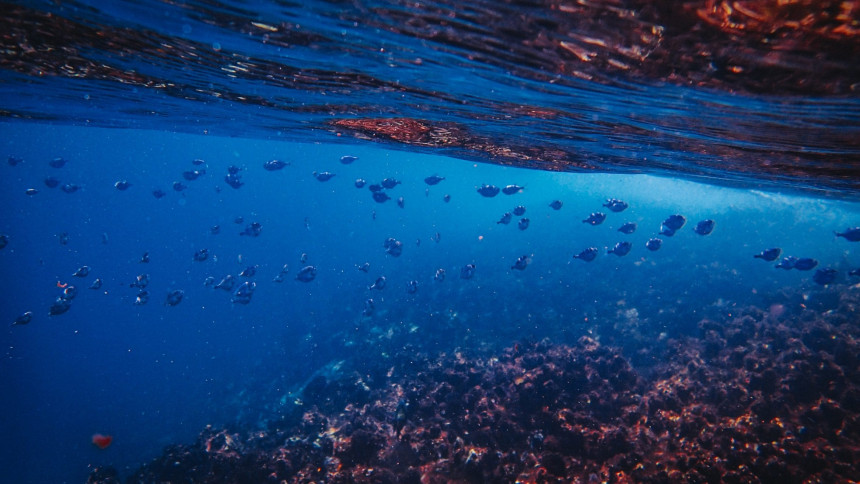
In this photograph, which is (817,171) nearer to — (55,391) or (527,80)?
(527,80)

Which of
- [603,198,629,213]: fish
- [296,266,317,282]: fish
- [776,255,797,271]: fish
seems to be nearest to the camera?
[776,255,797,271]: fish

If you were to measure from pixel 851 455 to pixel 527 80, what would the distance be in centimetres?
1129

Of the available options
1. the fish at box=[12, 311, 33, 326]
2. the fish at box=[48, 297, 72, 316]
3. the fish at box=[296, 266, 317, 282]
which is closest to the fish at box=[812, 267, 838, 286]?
the fish at box=[296, 266, 317, 282]

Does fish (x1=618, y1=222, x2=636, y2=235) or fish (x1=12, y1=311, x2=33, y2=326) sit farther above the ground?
fish (x1=618, y1=222, x2=636, y2=235)

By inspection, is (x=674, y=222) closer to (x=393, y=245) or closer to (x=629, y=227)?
(x=629, y=227)

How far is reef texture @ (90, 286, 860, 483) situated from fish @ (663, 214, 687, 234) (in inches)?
216

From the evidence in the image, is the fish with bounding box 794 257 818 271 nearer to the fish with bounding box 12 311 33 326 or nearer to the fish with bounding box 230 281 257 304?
the fish with bounding box 230 281 257 304

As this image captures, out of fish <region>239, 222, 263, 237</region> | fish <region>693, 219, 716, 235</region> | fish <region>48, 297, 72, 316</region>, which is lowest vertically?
fish <region>48, 297, 72, 316</region>

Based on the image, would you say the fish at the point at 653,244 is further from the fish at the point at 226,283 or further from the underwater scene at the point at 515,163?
the fish at the point at 226,283

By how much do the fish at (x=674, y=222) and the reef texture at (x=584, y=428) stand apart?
5.48 meters

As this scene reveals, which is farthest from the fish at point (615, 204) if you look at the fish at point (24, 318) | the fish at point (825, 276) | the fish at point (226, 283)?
the fish at point (24, 318)

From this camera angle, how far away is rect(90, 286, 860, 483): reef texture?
9.02 metres

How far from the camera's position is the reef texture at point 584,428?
9.02 metres

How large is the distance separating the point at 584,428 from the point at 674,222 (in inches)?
260
